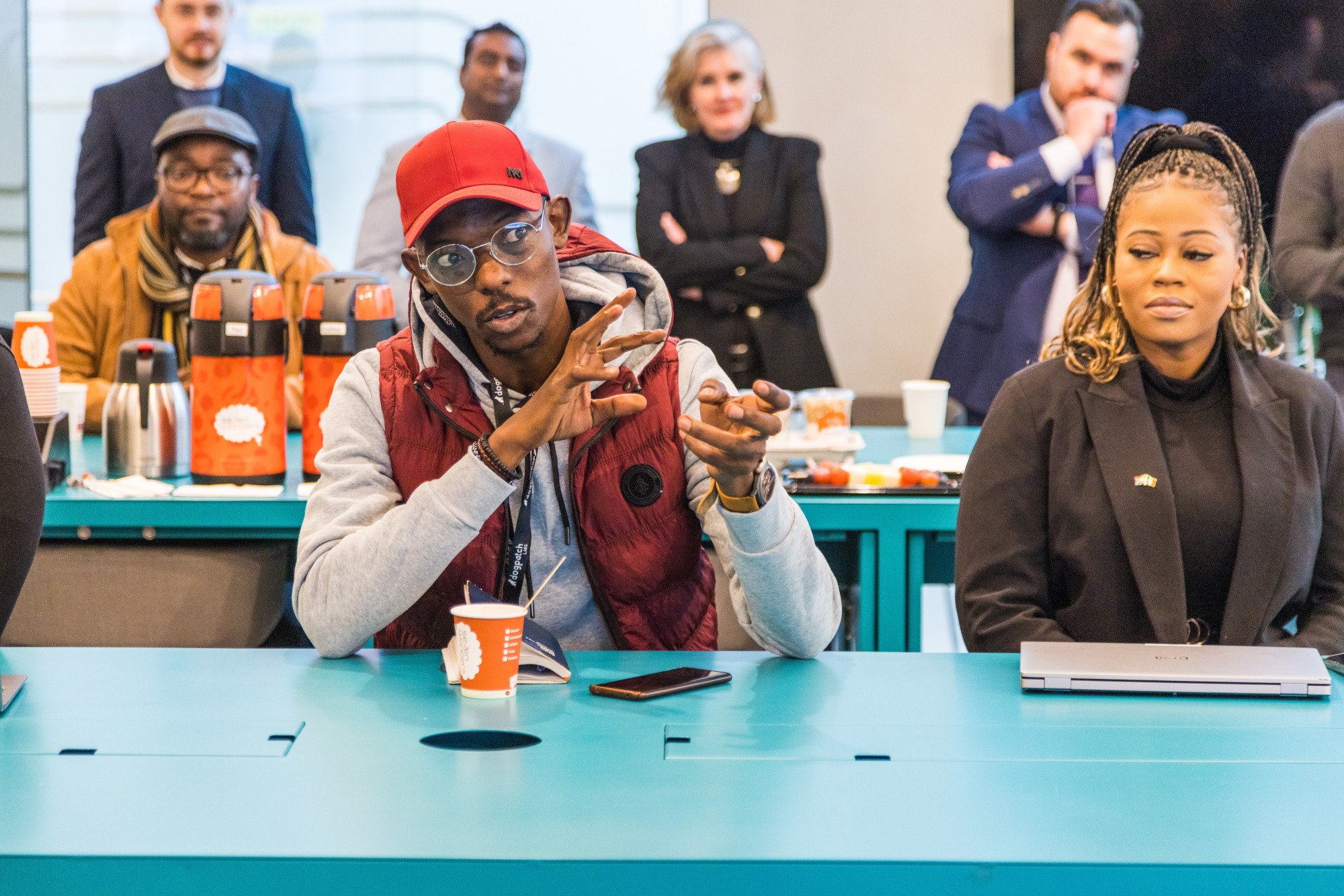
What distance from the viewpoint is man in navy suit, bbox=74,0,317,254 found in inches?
177

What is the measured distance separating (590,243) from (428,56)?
4194 mm

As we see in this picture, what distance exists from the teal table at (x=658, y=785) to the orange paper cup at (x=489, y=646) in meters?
0.03

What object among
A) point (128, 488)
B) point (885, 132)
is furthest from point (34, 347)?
point (885, 132)

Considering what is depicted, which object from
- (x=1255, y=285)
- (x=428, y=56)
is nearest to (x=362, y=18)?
(x=428, y=56)

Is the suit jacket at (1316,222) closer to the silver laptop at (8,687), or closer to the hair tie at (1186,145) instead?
the hair tie at (1186,145)

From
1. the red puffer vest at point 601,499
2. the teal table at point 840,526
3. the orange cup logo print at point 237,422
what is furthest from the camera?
the orange cup logo print at point 237,422

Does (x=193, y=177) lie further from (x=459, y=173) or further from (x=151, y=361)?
(x=459, y=173)

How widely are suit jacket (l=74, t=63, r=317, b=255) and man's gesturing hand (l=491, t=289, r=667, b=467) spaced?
2.87 metres

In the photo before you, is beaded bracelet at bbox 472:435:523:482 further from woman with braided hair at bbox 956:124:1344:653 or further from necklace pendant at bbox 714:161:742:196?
necklace pendant at bbox 714:161:742:196

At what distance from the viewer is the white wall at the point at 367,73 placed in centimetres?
592

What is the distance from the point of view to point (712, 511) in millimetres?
1932

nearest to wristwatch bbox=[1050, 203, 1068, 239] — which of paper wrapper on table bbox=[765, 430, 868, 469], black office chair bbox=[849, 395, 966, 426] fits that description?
black office chair bbox=[849, 395, 966, 426]

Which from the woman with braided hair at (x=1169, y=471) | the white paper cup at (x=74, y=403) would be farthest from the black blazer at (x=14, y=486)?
the white paper cup at (x=74, y=403)

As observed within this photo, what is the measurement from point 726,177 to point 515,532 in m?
2.53
